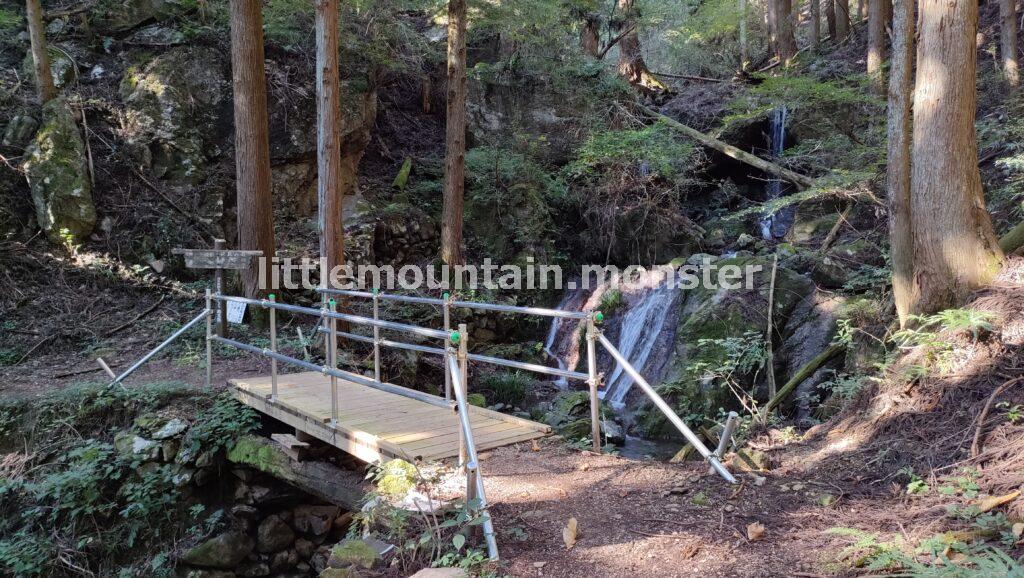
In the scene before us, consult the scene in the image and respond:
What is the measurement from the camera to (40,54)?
36.5 feet

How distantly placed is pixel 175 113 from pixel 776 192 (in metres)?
13.7

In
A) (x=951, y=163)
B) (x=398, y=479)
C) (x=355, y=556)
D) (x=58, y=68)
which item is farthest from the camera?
(x=58, y=68)

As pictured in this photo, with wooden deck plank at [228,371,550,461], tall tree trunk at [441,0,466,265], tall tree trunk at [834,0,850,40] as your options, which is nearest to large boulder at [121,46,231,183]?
tall tree trunk at [441,0,466,265]

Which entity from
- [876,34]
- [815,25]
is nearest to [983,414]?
[876,34]

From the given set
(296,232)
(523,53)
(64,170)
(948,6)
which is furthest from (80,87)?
(948,6)

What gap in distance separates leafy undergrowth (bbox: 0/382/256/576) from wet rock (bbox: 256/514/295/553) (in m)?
0.52

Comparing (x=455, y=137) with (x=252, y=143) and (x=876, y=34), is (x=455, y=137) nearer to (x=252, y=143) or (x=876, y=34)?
(x=252, y=143)

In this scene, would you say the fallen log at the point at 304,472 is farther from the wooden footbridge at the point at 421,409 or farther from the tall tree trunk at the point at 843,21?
the tall tree trunk at the point at 843,21

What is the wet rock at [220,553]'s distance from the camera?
6246 millimetres

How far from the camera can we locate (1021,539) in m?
3.04

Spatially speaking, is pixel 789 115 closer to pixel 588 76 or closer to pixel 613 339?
pixel 588 76

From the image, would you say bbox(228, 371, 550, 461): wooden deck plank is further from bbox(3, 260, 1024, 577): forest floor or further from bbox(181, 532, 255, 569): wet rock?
bbox(181, 532, 255, 569): wet rock

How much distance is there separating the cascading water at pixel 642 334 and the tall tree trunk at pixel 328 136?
16.3 ft

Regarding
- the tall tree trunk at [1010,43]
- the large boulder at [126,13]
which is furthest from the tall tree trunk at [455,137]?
the tall tree trunk at [1010,43]
